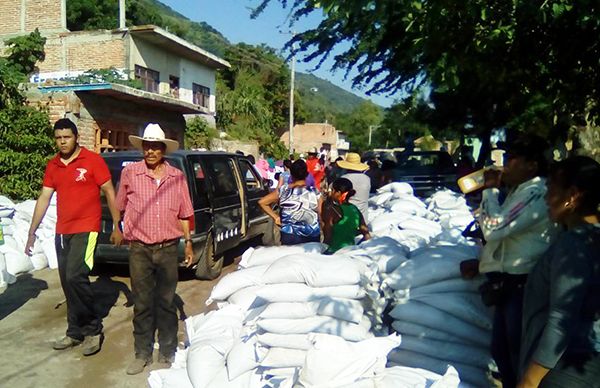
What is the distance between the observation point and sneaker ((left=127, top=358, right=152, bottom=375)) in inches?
150

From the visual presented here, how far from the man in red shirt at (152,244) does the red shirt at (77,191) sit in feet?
1.21

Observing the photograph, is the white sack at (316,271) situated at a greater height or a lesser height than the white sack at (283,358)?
greater

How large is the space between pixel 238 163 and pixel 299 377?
17.3 feet

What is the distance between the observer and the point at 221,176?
6.99 m

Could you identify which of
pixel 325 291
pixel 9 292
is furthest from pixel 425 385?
pixel 9 292

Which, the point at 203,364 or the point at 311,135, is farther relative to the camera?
the point at 311,135

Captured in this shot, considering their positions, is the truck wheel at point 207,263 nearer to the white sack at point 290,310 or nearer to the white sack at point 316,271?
the white sack at point 316,271

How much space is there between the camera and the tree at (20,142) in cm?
997

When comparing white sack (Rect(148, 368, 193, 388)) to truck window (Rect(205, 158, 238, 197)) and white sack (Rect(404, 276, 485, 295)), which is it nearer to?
white sack (Rect(404, 276, 485, 295))

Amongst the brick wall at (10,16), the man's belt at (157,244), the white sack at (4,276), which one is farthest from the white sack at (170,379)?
the brick wall at (10,16)

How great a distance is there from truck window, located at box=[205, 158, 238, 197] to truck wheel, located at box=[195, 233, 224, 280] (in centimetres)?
66

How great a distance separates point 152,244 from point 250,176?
4.84 metres

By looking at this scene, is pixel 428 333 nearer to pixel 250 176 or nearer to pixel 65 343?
pixel 65 343

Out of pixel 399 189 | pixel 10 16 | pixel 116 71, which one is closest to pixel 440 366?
pixel 399 189
